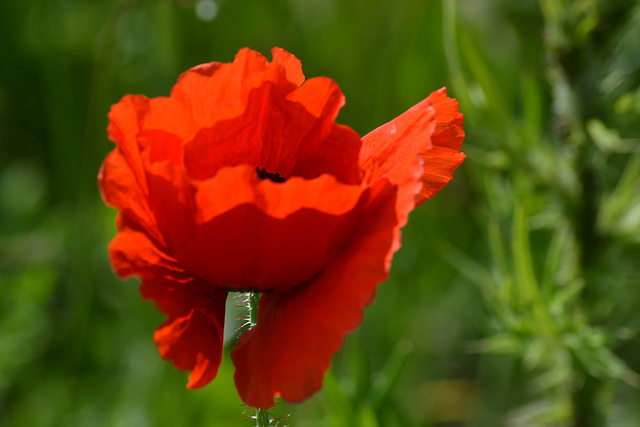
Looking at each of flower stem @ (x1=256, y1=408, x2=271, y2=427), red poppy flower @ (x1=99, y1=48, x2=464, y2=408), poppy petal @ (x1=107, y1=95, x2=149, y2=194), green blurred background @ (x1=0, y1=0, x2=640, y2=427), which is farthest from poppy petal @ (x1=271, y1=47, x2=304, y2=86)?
green blurred background @ (x1=0, y1=0, x2=640, y2=427)

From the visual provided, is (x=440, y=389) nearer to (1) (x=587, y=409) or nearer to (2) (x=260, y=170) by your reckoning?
(1) (x=587, y=409)

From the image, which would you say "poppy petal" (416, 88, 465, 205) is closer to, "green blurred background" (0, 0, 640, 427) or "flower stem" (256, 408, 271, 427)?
"flower stem" (256, 408, 271, 427)

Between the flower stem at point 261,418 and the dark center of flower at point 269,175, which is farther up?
the dark center of flower at point 269,175

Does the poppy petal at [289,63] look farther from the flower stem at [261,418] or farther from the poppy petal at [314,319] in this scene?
the flower stem at [261,418]

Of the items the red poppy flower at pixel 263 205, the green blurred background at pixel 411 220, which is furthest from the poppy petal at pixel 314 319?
the green blurred background at pixel 411 220

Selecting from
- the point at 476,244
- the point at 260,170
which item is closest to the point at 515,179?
the point at 260,170

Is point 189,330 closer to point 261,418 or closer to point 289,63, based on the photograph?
point 261,418

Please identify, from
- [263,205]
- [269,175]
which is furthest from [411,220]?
[263,205]
